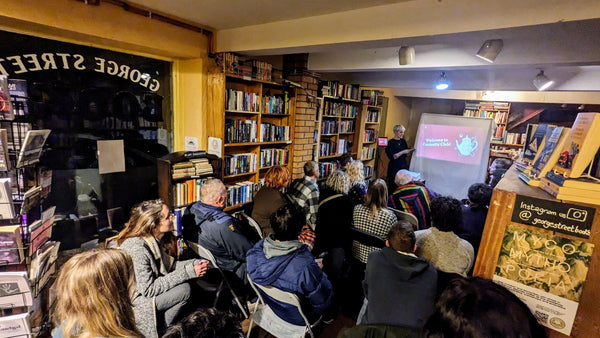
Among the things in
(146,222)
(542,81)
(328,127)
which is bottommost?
(146,222)

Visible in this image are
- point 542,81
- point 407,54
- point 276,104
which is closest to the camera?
point 407,54

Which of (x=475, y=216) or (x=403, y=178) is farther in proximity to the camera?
(x=403, y=178)

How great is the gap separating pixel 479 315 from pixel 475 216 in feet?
6.75

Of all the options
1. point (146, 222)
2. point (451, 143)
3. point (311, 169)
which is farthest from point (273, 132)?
point (451, 143)

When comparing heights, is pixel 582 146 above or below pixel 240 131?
above

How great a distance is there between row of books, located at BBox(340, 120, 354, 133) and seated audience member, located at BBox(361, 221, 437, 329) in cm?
406

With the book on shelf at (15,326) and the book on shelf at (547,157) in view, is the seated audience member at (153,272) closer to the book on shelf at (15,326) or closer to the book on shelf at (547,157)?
the book on shelf at (15,326)

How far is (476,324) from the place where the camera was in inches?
28.5

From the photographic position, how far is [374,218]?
2.36m

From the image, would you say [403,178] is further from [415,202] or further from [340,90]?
[340,90]

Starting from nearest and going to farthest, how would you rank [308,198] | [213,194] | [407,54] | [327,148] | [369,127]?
[213,194] < [407,54] < [308,198] < [327,148] < [369,127]

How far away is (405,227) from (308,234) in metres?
1.29

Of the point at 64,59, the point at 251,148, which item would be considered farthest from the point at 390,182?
the point at 64,59

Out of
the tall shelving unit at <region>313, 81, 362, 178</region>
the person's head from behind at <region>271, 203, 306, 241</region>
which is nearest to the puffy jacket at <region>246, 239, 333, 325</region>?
the person's head from behind at <region>271, 203, 306, 241</region>
